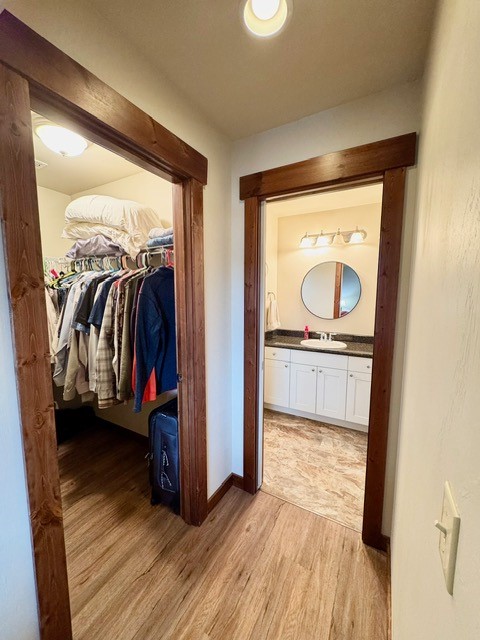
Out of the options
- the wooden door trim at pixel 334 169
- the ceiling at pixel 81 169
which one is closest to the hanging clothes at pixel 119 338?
the wooden door trim at pixel 334 169

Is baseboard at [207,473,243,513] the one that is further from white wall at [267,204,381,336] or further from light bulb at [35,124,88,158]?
light bulb at [35,124,88,158]

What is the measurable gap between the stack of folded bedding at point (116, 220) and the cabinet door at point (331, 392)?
85.3 inches

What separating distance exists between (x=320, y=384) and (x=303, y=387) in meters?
0.20

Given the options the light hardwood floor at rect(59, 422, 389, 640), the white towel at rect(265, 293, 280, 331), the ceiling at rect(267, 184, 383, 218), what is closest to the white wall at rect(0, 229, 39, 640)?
the light hardwood floor at rect(59, 422, 389, 640)

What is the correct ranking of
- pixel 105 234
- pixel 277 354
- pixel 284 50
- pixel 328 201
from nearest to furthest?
pixel 284 50 < pixel 105 234 < pixel 328 201 < pixel 277 354

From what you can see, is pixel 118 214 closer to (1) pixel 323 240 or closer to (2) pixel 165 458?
(2) pixel 165 458

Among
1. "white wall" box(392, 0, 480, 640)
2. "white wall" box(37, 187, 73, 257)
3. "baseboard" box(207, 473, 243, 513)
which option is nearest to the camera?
"white wall" box(392, 0, 480, 640)

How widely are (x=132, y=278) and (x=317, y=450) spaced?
222 cm

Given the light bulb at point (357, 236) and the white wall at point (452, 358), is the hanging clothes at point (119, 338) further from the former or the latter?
the light bulb at point (357, 236)

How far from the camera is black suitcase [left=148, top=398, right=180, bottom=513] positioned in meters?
1.68

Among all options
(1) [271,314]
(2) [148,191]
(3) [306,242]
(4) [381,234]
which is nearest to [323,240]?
(3) [306,242]

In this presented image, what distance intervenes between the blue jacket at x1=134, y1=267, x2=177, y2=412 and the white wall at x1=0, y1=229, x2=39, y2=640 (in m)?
0.71

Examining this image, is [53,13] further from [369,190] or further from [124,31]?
[369,190]

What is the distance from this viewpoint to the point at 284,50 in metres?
1.10
